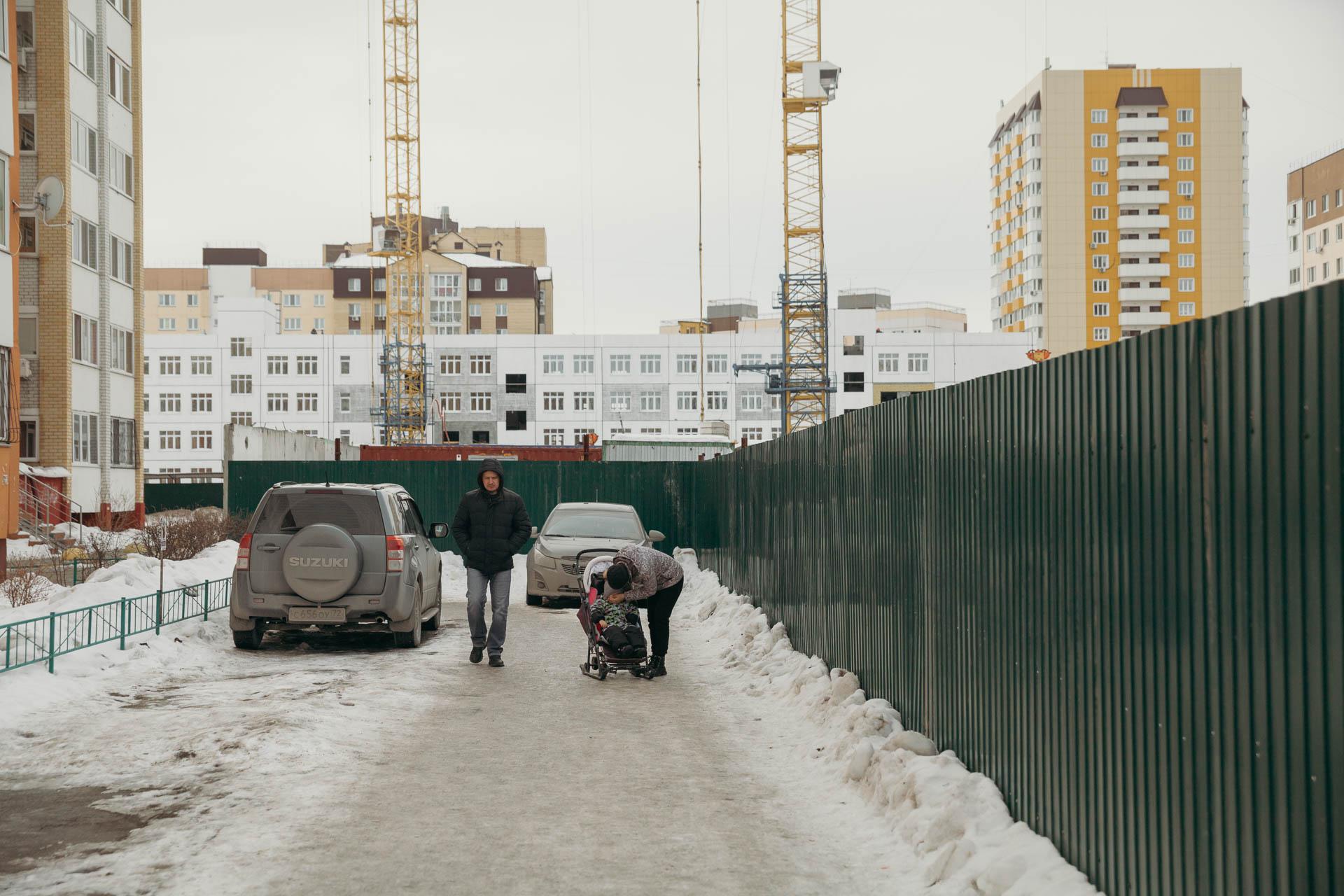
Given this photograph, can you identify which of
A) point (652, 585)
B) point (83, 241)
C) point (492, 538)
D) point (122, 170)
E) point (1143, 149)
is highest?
point (1143, 149)

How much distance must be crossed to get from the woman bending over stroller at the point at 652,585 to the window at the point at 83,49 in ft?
112

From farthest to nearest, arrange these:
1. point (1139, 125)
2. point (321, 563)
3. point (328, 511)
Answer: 1. point (1139, 125)
2. point (328, 511)
3. point (321, 563)

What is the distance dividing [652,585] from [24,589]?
8.65 metres

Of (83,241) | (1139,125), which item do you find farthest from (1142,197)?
(83,241)

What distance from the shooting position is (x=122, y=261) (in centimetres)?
4316

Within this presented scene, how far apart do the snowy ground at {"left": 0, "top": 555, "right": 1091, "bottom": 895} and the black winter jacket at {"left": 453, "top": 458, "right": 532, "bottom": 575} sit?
1184 mm

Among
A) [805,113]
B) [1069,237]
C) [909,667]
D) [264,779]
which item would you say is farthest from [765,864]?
[1069,237]

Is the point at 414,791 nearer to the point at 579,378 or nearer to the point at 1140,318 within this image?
the point at 579,378

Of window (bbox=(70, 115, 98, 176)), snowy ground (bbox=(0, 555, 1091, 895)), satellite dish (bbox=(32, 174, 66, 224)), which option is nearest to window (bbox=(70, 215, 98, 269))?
window (bbox=(70, 115, 98, 176))

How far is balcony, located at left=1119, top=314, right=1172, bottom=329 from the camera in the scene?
120 meters

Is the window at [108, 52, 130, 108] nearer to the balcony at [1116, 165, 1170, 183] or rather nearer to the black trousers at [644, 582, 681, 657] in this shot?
the black trousers at [644, 582, 681, 657]

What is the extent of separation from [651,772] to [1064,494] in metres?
3.50

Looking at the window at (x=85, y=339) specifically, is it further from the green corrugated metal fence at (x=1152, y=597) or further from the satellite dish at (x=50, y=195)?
the green corrugated metal fence at (x=1152, y=597)

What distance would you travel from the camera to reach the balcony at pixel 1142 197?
390 ft
